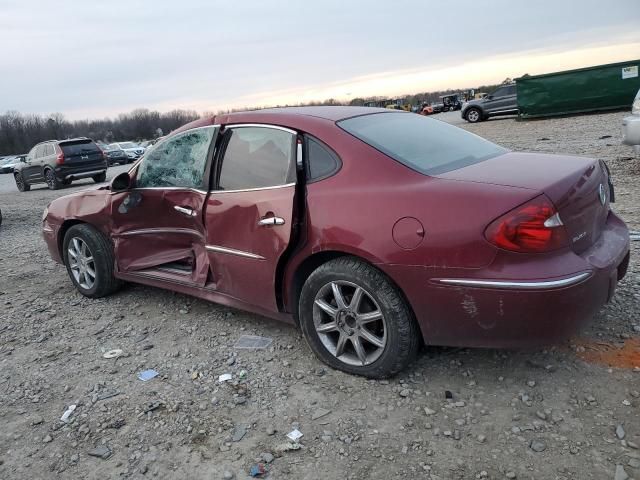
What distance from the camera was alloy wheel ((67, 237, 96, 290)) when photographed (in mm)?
4830

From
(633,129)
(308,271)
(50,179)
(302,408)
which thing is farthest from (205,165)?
(50,179)

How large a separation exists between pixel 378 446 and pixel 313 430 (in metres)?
0.36

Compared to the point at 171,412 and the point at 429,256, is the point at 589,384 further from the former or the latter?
the point at 171,412

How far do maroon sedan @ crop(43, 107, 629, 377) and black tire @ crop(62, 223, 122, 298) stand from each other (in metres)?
0.68

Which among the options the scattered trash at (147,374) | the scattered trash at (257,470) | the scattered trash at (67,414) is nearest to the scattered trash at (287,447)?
the scattered trash at (257,470)

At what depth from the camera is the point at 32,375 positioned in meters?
3.60

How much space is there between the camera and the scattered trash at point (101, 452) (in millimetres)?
2681

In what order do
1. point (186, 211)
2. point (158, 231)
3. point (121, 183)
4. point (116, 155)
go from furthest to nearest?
point (116, 155), point (121, 183), point (158, 231), point (186, 211)

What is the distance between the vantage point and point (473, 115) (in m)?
26.9

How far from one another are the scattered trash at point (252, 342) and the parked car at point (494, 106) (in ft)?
79.7

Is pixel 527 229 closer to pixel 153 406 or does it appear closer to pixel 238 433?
pixel 238 433

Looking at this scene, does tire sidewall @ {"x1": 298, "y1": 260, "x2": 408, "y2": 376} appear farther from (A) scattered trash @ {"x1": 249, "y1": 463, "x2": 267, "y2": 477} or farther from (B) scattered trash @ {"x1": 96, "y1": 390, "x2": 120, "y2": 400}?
(B) scattered trash @ {"x1": 96, "y1": 390, "x2": 120, "y2": 400}

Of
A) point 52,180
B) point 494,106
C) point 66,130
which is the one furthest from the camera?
point 66,130

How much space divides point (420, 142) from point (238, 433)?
6.47 feet
